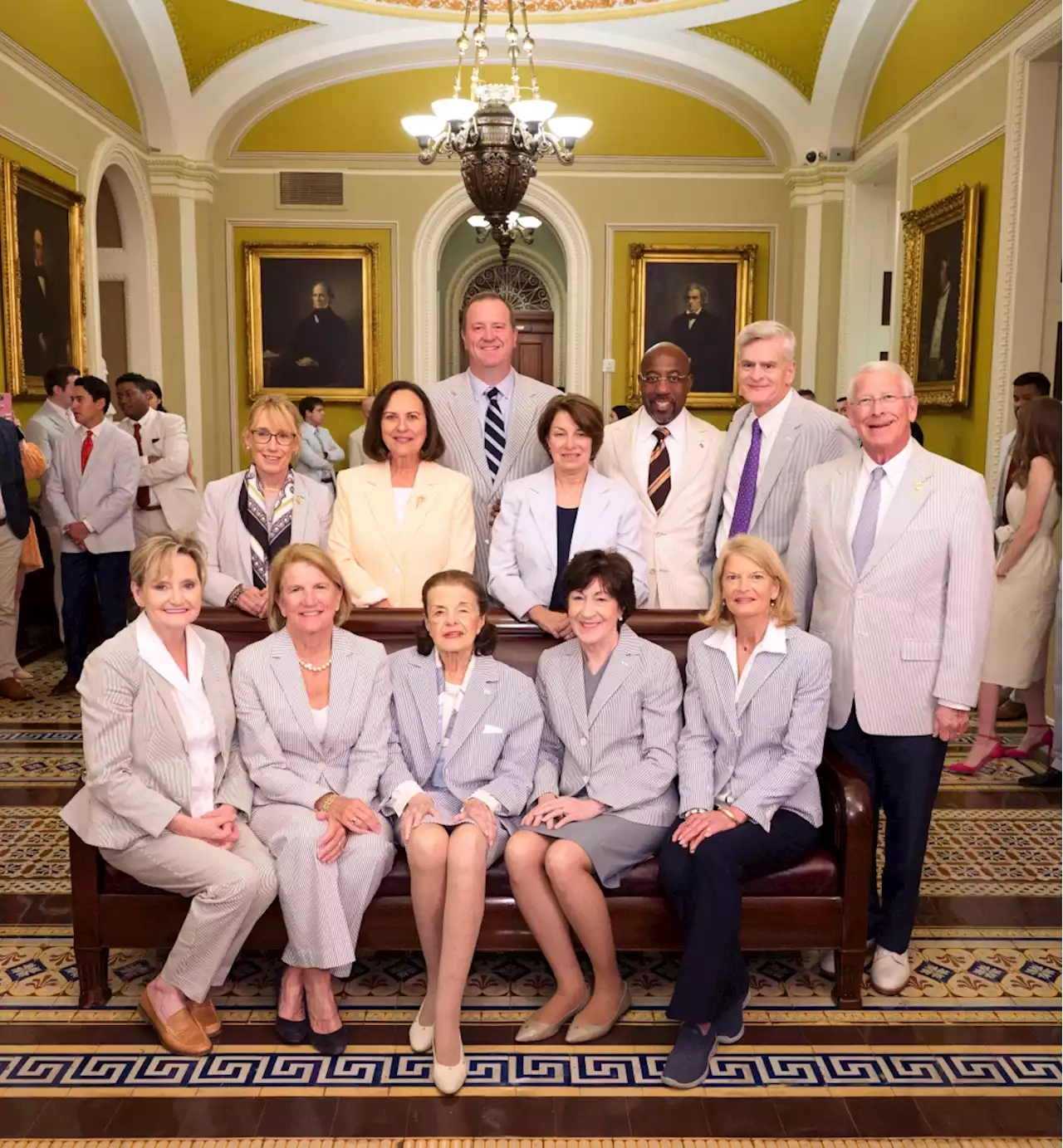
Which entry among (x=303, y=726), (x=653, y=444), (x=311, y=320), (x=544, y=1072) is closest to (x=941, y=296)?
(x=653, y=444)

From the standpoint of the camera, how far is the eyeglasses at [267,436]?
369 cm

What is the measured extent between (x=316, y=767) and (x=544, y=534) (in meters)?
1.09

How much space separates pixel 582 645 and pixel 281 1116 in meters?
1.45

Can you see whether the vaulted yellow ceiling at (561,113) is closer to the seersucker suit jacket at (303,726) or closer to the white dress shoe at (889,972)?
the seersucker suit jacket at (303,726)

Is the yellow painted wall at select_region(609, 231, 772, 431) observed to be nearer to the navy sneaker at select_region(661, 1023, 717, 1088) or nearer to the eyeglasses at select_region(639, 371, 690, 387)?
the eyeglasses at select_region(639, 371, 690, 387)

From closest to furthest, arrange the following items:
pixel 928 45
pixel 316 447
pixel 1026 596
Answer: pixel 1026 596
pixel 928 45
pixel 316 447

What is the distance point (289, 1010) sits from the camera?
297 cm

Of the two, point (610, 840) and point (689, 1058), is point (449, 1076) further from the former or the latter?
point (610, 840)

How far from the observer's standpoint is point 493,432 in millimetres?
4160

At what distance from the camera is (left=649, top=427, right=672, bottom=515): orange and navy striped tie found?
12.9ft

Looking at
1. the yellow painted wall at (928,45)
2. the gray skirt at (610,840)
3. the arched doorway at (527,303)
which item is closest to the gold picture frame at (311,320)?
the arched doorway at (527,303)

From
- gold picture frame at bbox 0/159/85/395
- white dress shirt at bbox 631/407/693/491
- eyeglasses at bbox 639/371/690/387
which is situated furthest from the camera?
gold picture frame at bbox 0/159/85/395

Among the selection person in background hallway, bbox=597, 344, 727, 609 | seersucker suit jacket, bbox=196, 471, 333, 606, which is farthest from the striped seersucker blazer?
seersucker suit jacket, bbox=196, 471, 333, 606

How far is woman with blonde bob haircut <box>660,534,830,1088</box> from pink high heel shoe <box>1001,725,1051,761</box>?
2812 millimetres
